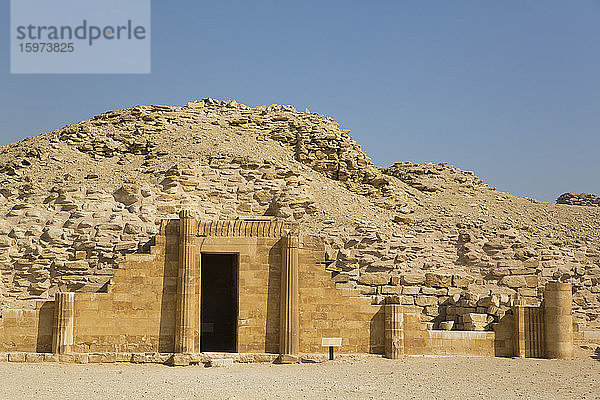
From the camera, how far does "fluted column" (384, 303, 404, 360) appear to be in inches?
802

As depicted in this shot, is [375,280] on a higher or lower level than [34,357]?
higher

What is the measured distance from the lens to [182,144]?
42.5 m

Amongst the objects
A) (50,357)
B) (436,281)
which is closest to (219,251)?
(50,357)

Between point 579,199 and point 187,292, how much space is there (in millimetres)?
59729

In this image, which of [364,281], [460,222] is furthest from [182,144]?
[364,281]

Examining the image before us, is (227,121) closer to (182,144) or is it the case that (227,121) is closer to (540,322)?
(182,144)

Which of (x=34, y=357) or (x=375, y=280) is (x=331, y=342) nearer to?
(x=375, y=280)

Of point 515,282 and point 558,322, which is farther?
point 515,282

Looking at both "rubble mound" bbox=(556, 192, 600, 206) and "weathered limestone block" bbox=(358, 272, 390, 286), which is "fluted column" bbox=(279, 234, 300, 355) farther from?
"rubble mound" bbox=(556, 192, 600, 206)

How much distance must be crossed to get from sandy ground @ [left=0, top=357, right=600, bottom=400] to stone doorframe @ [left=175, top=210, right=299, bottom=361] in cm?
99

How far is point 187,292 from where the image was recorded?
19984mm

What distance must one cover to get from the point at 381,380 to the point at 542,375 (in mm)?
4114

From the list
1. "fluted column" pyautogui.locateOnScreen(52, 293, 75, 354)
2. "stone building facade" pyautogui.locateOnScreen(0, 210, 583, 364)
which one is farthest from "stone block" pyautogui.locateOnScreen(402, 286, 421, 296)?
"fluted column" pyautogui.locateOnScreen(52, 293, 75, 354)

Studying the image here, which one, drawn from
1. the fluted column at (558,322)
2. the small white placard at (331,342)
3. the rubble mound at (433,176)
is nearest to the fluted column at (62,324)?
the small white placard at (331,342)
